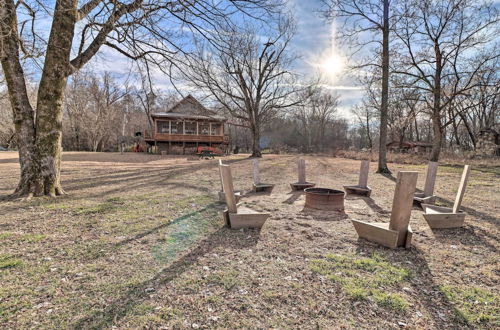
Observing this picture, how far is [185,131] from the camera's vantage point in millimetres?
29328

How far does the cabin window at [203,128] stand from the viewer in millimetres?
29520

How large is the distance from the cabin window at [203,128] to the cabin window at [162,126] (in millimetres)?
3856

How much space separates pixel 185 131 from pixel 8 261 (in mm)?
27333

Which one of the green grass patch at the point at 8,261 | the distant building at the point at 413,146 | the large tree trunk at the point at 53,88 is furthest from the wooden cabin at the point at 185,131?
the distant building at the point at 413,146

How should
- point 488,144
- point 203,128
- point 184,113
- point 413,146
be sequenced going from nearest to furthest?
1. point 488,144
2. point 184,113
3. point 203,128
4. point 413,146

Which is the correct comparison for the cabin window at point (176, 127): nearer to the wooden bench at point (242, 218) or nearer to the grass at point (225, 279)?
the wooden bench at point (242, 218)

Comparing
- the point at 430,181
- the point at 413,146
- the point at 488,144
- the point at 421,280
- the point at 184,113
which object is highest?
the point at 184,113

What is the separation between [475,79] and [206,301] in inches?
910

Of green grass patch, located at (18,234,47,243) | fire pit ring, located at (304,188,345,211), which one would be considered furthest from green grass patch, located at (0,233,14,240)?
fire pit ring, located at (304,188,345,211)

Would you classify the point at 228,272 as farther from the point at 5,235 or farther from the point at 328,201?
the point at 5,235

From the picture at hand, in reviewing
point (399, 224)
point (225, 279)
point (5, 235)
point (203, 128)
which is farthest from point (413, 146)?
point (5, 235)

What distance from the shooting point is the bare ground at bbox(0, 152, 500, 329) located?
2.17 m

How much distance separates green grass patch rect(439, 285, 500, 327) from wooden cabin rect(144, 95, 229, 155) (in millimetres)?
24441

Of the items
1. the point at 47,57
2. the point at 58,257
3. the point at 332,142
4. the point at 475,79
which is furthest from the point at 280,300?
the point at 332,142
